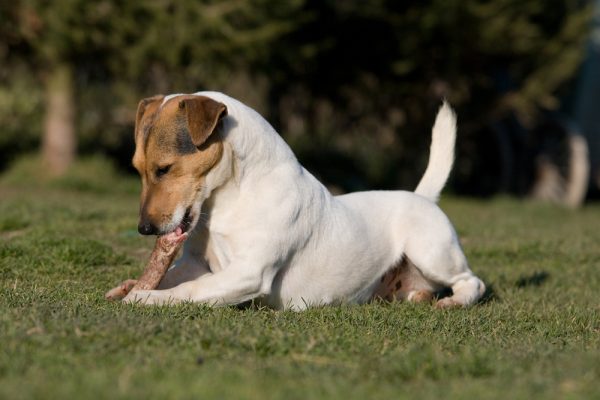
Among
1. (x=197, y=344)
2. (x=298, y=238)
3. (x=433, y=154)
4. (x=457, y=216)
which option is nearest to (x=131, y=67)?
(x=457, y=216)

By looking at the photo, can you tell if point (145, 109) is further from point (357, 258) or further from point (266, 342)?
point (266, 342)

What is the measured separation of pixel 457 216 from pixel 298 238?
8.65 m

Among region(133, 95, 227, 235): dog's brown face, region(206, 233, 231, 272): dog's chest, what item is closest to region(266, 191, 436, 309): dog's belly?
region(206, 233, 231, 272): dog's chest

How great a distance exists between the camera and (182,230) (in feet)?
19.5

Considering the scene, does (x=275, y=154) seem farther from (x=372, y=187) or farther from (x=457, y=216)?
(x=372, y=187)

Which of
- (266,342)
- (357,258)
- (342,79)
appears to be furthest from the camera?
(342,79)

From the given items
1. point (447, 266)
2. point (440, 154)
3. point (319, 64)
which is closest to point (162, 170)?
point (447, 266)

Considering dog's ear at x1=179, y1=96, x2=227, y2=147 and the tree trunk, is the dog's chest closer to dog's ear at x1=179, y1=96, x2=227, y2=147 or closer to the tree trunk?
dog's ear at x1=179, y1=96, x2=227, y2=147

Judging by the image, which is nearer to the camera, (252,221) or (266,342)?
(266,342)

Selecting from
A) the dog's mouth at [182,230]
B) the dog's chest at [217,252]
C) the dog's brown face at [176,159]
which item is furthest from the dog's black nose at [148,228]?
the dog's chest at [217,252]

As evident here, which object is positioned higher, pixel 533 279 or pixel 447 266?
pixel 447 266

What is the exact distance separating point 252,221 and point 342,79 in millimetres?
13408

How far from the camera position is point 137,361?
14.2ft

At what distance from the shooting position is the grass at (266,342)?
13.1 feet
